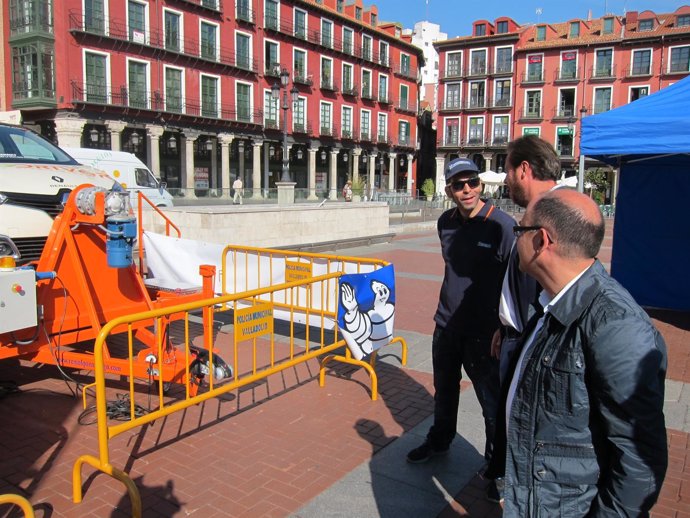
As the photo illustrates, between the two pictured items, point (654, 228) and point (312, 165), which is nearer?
point (654, 228)

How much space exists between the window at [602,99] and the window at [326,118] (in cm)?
2522

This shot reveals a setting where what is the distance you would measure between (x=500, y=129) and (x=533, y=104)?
13.4ft

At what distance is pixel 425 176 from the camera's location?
73250 millimetres

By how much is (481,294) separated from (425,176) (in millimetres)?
70816

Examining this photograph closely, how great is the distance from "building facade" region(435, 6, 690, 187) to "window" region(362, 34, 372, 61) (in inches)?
390

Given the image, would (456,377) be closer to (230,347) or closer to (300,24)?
(230,347)

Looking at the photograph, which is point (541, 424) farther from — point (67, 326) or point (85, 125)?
point (85, 125)

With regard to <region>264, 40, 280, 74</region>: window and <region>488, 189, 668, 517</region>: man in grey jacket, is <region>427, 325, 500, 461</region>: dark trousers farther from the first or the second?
<region>264, 40, 280, 74</region>: window

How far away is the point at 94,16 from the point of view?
3488 cm

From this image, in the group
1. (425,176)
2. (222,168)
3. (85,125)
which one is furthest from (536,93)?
(85,125)

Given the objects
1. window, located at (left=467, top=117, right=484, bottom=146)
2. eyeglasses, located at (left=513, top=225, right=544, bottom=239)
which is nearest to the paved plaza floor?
eyeglasses, located at (left=513, top=225, right=544, bottom=239)

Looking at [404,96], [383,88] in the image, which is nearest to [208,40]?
[383,88]

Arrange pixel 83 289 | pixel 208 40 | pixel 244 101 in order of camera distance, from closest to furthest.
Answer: pixel 83 289 < pixel 208 40 < pixel 244 101

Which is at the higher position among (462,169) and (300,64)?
(300,64)
